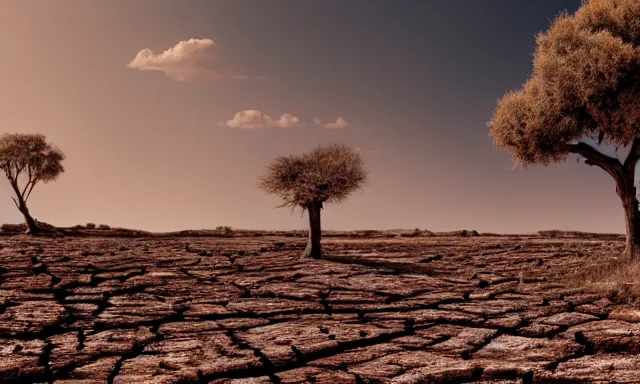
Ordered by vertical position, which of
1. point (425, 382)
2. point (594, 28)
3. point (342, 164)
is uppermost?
point (594, 28)

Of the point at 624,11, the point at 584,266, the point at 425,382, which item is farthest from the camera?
the point at 624,11

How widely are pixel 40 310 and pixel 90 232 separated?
2083cm

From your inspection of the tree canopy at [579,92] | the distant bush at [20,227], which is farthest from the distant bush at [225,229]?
the tree canopy at [579,92]

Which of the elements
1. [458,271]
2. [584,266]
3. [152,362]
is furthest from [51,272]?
[584,266]

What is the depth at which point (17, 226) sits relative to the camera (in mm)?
31422

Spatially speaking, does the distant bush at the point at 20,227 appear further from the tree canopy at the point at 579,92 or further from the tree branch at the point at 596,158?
the tree branch at the point at 596,158

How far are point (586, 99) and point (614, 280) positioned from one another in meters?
5.61

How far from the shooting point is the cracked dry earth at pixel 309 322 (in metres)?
Answer: 6.77

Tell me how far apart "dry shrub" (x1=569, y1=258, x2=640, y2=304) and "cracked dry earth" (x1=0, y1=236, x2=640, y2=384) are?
43cm

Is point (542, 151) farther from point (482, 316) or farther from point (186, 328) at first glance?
point (186, 328)

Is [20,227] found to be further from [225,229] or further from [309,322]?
[309,322]

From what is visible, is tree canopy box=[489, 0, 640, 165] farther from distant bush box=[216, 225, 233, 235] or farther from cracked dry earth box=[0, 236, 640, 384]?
distant bush box=[216, 225, 233, 235]

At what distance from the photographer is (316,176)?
16.4 m

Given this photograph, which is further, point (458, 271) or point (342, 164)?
point (342, 164)
